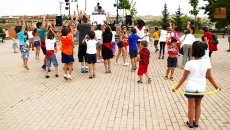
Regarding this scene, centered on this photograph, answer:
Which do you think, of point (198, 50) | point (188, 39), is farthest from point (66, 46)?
point (198, 50)

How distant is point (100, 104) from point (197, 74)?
9.16ft

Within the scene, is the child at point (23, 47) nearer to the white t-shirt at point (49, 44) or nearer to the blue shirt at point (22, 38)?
the blue shirt at point (22, 38)

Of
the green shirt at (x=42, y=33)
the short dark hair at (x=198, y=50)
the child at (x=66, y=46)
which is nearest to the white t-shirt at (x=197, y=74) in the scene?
the short dark hair at (x=198, y=50)

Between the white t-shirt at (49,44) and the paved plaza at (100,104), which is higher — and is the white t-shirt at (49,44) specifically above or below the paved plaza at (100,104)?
above

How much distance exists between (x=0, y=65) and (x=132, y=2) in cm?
3211

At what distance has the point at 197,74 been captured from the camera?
15.9 feet

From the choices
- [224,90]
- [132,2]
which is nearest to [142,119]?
[224,90]

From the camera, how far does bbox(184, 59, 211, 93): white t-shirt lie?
4.82 metres

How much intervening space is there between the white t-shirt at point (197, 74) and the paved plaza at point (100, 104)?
93cm

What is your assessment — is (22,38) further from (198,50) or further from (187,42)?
(198,50)

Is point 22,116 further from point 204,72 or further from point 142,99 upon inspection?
point 204,72

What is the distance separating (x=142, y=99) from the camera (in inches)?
281

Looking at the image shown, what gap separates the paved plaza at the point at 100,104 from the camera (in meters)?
5.52

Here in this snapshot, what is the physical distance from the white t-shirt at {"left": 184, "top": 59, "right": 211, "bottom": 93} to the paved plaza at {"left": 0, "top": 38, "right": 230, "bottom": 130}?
93cm
